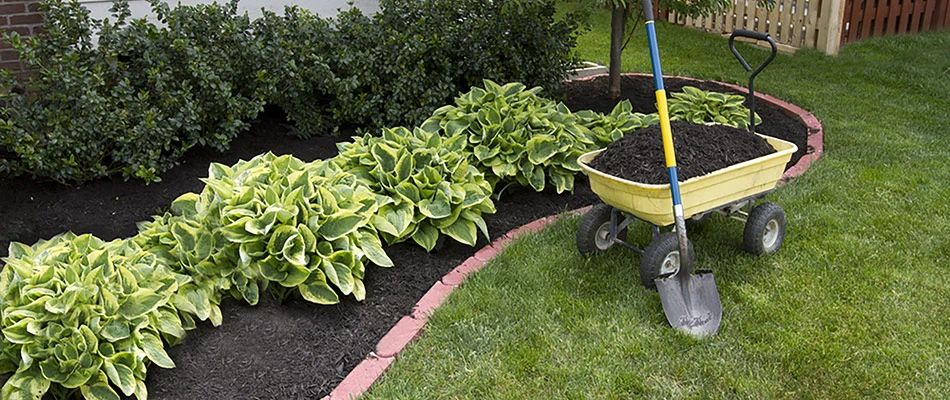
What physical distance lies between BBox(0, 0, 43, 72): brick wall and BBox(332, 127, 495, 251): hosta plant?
7.85 ft

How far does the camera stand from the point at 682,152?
359cm

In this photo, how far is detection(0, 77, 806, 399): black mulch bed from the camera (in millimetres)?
2943

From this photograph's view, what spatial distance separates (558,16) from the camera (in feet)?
34.8

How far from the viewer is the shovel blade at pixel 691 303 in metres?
3.23

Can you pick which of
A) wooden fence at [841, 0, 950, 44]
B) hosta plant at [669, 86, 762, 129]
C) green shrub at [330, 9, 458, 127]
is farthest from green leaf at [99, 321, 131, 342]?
wooden fence at [841, 0, 950, 44]

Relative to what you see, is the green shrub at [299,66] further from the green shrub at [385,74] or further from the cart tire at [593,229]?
the cart tire at [593,229]

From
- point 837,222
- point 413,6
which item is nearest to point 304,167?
point 413,6

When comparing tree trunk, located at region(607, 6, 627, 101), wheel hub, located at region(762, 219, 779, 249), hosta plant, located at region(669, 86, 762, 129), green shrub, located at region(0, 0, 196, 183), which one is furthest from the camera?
tree trunk, located at region(607, 6, 627, 101)

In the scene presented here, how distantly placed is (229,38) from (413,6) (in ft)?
4.44

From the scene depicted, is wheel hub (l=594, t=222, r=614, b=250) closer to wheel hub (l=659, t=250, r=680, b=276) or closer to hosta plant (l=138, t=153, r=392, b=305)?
wheel hub (l=659, t=250, r=680, b=276)

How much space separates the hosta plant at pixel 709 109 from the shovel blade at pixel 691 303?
6.59ft

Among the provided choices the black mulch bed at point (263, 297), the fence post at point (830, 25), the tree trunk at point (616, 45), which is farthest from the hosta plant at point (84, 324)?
the fence post at point (830, 25)

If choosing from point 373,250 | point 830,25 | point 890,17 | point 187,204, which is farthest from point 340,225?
point 890,17

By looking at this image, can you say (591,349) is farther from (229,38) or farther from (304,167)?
(229,38)
